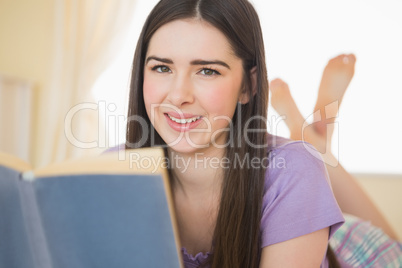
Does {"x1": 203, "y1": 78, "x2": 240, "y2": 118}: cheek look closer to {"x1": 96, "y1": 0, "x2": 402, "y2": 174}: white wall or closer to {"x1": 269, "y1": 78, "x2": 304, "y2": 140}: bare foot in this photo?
{"x1": 269, "y1": 78, "x2": 304, "y2": 140}: bare foot

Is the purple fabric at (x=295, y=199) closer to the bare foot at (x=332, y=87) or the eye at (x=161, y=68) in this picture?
the eye at (x=161, y=68)

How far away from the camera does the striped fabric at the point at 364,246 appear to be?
5.53ft

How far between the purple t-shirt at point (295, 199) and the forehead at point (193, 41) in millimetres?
324

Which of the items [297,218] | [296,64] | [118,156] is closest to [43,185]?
[118,156]

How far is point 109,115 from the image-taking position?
3.29 metres

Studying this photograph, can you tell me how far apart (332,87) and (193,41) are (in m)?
1.11

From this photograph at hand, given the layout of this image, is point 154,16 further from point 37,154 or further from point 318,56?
point 37,154

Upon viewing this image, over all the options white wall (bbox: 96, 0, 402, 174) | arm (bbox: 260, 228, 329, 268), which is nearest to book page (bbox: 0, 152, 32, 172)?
arm (bbox: 260, 228, 329, 268)

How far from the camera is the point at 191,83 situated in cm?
111

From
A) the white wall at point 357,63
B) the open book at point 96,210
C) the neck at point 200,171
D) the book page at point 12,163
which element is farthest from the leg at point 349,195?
the book page at point 12,163

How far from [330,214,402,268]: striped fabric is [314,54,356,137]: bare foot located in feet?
1.48

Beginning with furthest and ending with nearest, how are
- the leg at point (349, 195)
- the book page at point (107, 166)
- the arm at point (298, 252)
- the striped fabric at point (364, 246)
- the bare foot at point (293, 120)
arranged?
the bare foot at point (293, 120), the leg at point (349, 195), the striped fabric at point (364, 246), the arm at point (298, 252), the book page at point (107, 166)

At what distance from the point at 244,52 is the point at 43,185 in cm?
75

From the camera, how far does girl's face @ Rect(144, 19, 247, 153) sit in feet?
3.56
